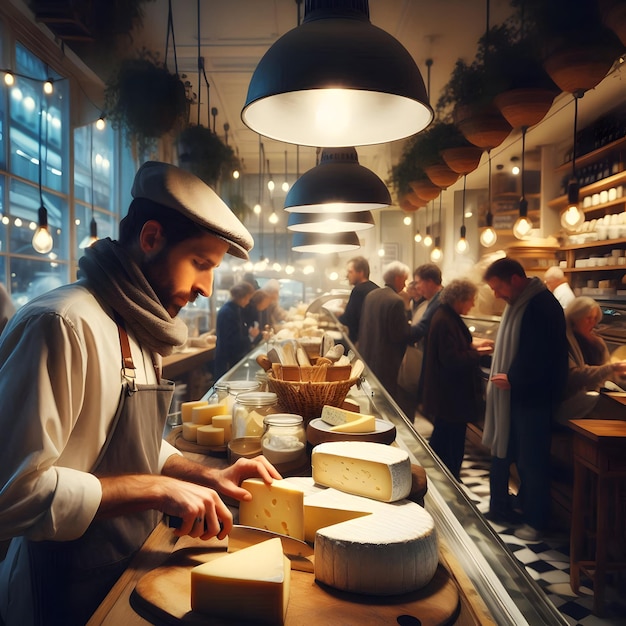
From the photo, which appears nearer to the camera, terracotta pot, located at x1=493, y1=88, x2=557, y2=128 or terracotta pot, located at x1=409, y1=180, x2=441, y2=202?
terracotta pot, located at x1=493, y1=88, x2=557, y2=128

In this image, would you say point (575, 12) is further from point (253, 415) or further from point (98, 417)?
point (98, 417)

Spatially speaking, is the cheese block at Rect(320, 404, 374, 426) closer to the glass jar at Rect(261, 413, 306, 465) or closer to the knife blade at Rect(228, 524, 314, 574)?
the glass jar at Rect(261, 413, 306, 465)

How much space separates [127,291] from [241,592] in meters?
0.73

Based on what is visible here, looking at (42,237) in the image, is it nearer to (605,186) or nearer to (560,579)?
(560,579)

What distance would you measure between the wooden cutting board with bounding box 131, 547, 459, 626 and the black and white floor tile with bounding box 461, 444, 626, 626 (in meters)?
1.72

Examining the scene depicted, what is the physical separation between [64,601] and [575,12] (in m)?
3.30

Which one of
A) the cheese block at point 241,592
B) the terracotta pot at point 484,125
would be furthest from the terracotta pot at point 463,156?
the cheese block at point 241,592

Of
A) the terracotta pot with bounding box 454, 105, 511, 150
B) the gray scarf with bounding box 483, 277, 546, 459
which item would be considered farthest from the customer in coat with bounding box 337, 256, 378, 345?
the terracotta pot with bounding box 454, 105, 511, 150

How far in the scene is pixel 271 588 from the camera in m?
0.81

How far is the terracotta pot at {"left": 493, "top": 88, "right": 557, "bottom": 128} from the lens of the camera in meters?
3.03

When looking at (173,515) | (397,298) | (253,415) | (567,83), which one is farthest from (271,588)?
(397,298)

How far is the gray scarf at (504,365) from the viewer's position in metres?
3.81

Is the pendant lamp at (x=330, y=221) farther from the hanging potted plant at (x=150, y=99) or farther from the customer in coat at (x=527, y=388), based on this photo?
the hanging potted plant at (x=150, y=99)

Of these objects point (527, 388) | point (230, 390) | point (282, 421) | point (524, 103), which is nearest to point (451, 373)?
point (527, 388)
